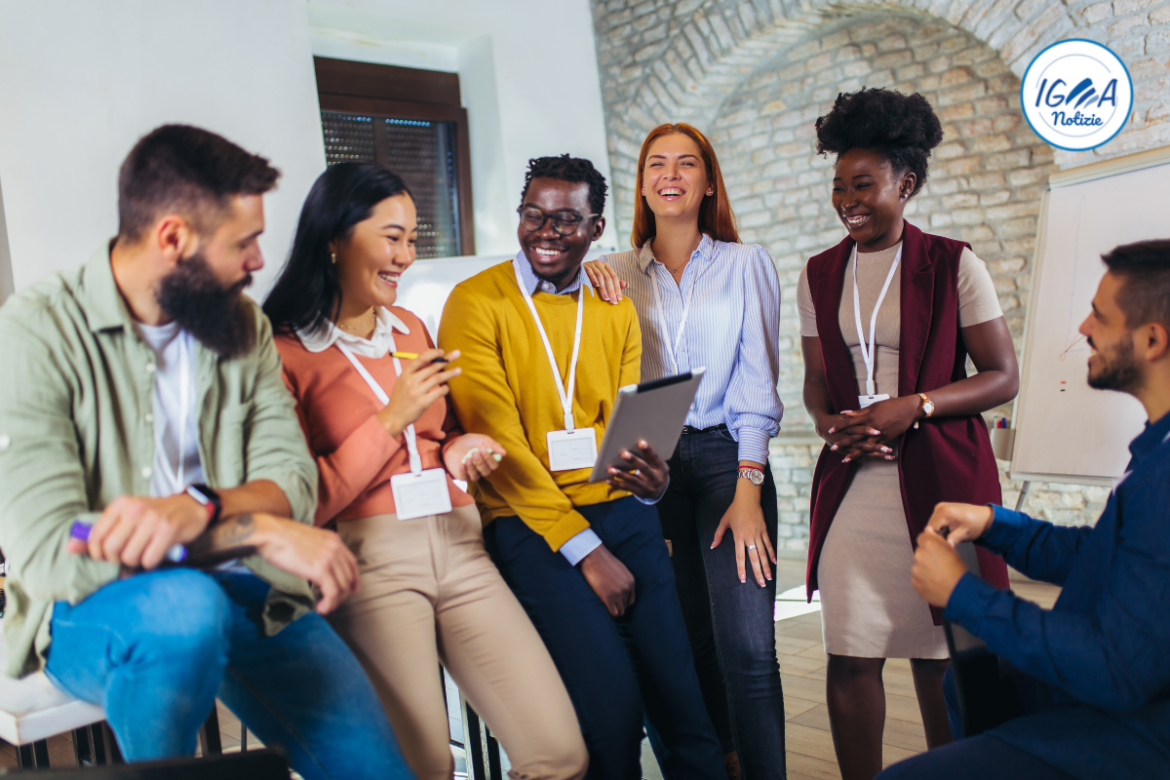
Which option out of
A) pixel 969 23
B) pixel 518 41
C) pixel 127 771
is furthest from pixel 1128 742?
pixel 518 41

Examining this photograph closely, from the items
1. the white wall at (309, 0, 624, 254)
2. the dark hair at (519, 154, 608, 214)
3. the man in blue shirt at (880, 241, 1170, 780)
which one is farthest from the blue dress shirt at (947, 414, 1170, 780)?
the white wall at (309, 0, 624, 254)

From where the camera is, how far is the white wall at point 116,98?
3281mm

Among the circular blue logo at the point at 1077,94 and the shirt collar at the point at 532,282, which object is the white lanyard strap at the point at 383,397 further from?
the circular blue logo at the point at 1077,94

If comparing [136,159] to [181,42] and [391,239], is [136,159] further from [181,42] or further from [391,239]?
[181,42]

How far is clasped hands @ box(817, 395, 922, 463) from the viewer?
2.04m

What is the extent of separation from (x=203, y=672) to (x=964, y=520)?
1.34 m

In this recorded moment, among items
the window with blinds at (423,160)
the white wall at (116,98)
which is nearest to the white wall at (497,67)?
the window with blinds at (423,160)

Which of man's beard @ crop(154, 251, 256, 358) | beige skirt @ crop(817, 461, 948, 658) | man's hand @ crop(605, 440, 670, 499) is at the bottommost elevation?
beige skirt @ crop(817, 461, 948, 658)

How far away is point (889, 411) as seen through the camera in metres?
2.03

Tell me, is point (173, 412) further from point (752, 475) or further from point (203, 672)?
point (752, 475)

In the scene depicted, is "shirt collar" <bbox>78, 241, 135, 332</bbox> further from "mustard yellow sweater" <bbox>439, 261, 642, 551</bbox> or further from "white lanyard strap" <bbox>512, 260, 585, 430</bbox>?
"white lanyard strap" <bbox>512, 260, 585, 430</bbox>

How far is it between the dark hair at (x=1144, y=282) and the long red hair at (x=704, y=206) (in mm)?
1004

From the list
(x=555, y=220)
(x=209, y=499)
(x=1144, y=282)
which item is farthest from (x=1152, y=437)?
(x=209, y=499)

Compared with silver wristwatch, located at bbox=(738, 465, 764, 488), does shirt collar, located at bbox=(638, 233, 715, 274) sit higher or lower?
higher
